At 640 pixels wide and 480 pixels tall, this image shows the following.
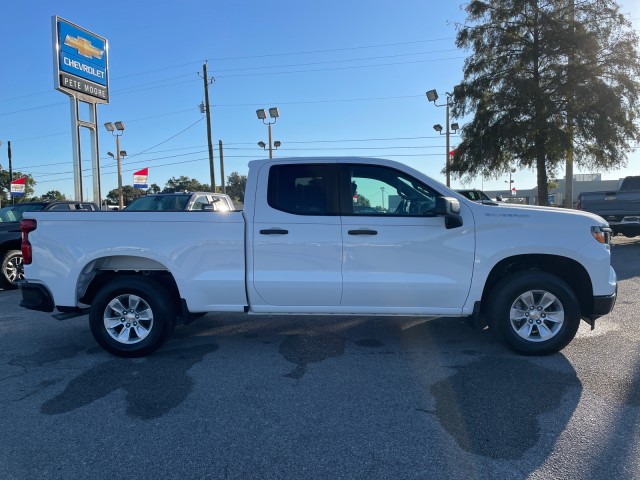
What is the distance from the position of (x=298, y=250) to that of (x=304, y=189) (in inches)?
26.4

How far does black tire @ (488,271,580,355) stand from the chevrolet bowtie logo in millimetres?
21451

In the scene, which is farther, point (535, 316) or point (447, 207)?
point (535, 316)

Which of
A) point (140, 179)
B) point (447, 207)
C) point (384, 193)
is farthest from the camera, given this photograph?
point (140, 179)

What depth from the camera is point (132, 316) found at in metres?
5.15

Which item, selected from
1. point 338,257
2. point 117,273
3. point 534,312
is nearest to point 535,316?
point 534,312

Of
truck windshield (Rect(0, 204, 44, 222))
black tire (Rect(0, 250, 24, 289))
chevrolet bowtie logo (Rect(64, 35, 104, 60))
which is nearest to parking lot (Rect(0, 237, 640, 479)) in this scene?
black tire (Rect(0, 250, 24, 289))

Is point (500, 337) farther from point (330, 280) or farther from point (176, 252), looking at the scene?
point (176, 252)

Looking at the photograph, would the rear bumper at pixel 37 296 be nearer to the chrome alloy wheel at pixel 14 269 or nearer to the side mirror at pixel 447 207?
the side mirror at pixel 447 207

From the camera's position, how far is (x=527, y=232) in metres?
4.72

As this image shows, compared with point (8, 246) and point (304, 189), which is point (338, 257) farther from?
point (8, 246)

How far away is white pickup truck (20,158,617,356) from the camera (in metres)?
4.77

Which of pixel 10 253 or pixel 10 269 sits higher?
pixel 10 253

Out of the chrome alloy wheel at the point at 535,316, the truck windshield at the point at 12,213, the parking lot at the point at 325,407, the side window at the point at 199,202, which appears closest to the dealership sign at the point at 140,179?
the side window at the point at 199,202

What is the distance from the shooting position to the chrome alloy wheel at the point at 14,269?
952 cm
